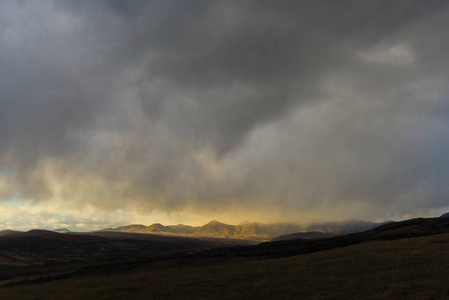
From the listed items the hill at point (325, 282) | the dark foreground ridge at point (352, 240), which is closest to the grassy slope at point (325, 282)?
the hill at point (325, 282)

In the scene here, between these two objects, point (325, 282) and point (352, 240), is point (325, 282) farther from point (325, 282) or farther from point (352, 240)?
point (352, 240)

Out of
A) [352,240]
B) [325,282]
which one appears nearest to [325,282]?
[325,282]

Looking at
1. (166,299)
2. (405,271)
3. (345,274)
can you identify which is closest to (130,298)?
(166,299)

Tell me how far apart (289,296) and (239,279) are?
41.3 feet

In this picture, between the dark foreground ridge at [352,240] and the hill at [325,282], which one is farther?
the dark foreground ridge at [352,240]

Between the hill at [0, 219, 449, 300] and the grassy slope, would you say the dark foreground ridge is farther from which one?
the hill at [0, 219, 449, 300]

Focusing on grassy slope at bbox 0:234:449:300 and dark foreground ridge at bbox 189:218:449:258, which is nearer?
grassy slope at bbox 0:234:449:300

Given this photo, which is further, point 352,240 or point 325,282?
point 352,240

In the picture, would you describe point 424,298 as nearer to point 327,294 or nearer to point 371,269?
point 327,294

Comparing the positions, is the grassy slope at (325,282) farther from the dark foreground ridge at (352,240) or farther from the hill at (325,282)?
the dark foreground ridge at (352,240)

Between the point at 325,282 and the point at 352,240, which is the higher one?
the point at 325,282

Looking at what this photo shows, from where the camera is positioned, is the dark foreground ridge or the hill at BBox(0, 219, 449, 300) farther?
the dark foreground ridge

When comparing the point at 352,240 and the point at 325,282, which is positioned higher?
the point at 325,282

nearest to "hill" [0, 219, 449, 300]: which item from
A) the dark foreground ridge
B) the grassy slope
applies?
the grassy slope
